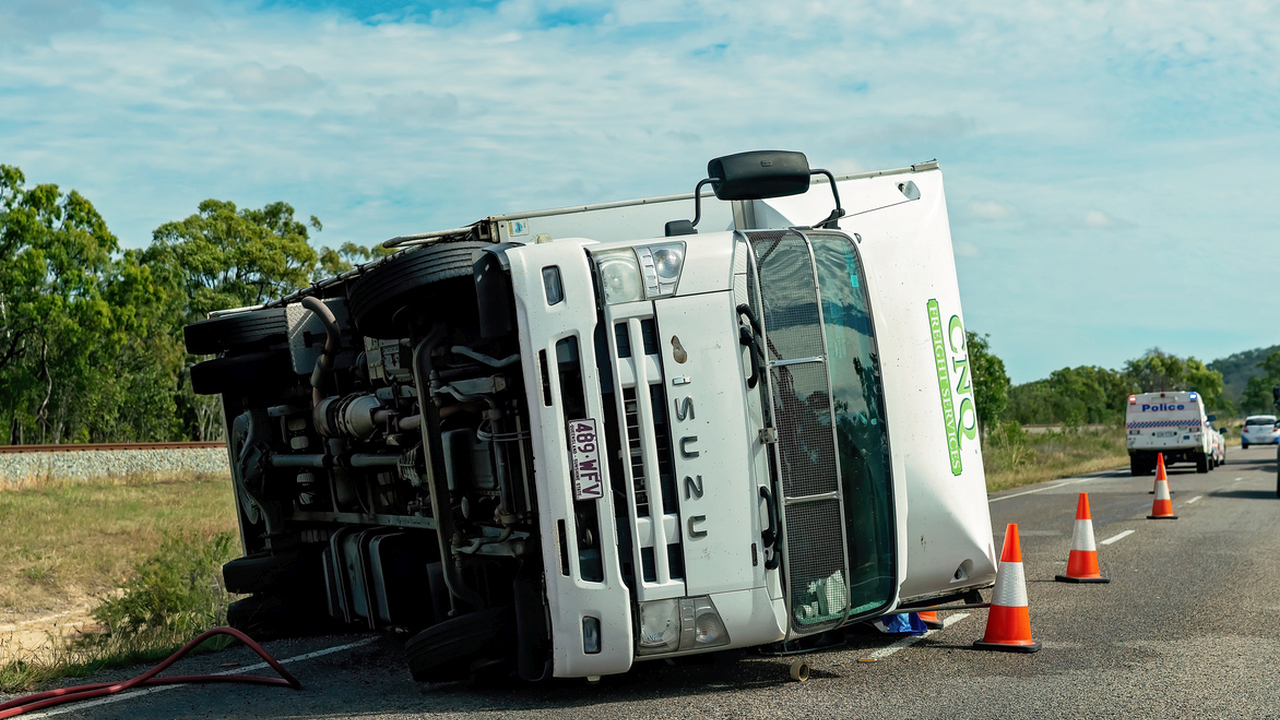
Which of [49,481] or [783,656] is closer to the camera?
[783,656]

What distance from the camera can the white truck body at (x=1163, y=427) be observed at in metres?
31.3

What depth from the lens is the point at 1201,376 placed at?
122750 millimetres

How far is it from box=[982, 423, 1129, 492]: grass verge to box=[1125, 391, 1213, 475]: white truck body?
1.93 meters

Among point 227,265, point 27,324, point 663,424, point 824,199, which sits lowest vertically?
point 663,424

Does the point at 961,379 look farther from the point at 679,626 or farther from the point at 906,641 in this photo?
→ the point at 679,626

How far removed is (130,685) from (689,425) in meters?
3.57

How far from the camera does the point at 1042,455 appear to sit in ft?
128

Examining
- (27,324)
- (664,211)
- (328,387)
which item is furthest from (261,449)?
(27,324)

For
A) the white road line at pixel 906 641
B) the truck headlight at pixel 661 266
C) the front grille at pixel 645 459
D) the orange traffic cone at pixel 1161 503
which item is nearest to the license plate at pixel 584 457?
the front grille at pixel 645 459

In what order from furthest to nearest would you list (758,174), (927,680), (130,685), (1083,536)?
(1083,536) < (130,685) < (927,680) < (758,174)

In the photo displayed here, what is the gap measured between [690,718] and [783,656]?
1.45 metres

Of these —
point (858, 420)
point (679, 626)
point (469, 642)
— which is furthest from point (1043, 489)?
point (469, 642)

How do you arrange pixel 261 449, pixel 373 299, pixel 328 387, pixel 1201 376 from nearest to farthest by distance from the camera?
pixel 373 299, pixel 328 387, pixel 261 449, pixel 1201 376

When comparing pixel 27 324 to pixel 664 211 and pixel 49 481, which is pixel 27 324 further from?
pixel 664 211
